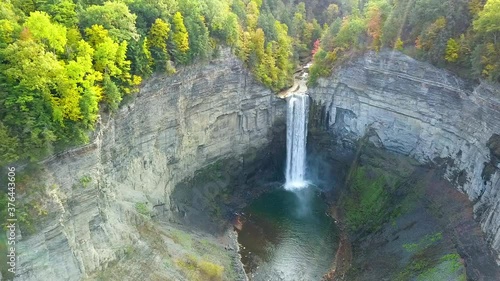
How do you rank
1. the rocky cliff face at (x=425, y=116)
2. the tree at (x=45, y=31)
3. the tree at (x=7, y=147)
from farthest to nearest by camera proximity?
the rocky cliff face at (x=425, y=116) < the tree at (x=45, y=31) < the tree at (x=7, y=147)

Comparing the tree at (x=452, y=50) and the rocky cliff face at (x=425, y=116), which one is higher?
the tree at (x=452, y=50)

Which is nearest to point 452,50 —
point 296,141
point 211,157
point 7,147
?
point 296,141

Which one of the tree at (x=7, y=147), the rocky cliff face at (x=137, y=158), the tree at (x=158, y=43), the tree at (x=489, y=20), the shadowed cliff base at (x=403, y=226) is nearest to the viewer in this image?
the tree at (x=7, y=147)

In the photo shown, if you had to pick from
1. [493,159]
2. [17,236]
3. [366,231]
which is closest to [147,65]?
[17,236]

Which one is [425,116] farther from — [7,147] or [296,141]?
[7,147]

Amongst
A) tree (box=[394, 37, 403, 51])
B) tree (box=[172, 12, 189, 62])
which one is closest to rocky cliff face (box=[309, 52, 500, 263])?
tree (box=[394, 37, 403, 51])

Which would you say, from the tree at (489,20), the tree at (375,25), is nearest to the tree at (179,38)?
the tree at (375,25)

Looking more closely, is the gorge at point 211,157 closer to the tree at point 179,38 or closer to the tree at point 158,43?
the tree at point 158,43

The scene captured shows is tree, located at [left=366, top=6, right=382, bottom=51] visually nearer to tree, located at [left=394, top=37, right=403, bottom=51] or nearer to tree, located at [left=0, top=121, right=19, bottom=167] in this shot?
tree, located at [left=394, top=37, right=403, bottom=51]
